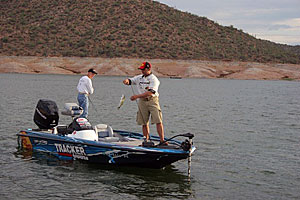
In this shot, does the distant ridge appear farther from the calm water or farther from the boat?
the boat

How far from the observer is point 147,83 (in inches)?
406

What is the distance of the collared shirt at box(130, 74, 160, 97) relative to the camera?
33.7 feet

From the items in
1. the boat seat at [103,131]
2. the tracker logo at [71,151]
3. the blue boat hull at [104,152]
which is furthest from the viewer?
the boat seat at [103,131]

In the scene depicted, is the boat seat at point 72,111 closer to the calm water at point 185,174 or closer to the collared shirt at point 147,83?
the calm water at point 185,174

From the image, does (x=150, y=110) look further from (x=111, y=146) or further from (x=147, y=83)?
(x=111, y=146)

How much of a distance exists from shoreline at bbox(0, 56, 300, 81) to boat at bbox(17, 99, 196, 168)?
52.3 m

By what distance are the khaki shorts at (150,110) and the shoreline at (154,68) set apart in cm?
5351

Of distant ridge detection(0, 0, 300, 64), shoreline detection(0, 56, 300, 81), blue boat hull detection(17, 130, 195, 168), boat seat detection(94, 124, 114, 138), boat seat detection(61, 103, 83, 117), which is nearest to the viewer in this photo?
blue boat hull detection(17, 130, 195, 168)

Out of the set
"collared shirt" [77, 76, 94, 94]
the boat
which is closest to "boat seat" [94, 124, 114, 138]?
the boat

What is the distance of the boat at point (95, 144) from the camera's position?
32.4 feet

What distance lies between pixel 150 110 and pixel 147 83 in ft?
2.06

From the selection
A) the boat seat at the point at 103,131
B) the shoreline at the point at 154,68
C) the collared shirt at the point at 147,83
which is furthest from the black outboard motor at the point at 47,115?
the shoreline at the point at 154,68

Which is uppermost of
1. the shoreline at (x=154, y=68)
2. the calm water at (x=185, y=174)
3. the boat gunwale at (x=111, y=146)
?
the shoreline at (x=154, y=68)

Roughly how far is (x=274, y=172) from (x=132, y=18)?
78.8 meters
